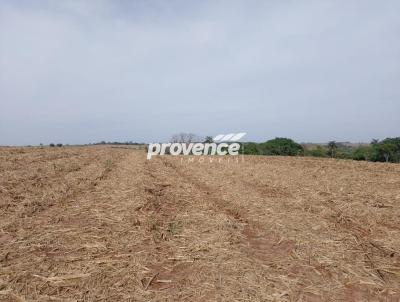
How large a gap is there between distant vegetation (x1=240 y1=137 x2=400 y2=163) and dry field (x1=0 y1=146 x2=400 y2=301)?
127 feet

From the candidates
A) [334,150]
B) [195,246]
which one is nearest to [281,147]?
[334,150]

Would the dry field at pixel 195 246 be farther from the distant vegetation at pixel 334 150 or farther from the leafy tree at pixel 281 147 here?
the leafy tree at pixel 281 147

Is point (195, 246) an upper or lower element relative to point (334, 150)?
lower

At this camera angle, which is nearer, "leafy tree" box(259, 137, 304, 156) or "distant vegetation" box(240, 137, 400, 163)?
"distant vegetation" box(240, 137, 400, 163)

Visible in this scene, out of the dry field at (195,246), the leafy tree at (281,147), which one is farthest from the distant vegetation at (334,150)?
the dry field at (195,246)

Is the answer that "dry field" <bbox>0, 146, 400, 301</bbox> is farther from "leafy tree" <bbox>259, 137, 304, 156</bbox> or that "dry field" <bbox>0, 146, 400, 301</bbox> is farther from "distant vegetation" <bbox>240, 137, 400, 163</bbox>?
"leafy tree" <bbox>259, 137, 304, 156</bbox>

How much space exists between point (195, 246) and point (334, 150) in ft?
198

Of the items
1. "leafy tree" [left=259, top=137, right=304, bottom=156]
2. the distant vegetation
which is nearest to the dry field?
the distant vegetation

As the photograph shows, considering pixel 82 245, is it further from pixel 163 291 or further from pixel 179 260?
pixel 163 291

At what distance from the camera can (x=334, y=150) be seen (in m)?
60.0

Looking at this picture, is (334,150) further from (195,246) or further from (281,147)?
(195,246)

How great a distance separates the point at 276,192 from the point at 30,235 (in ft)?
24.3

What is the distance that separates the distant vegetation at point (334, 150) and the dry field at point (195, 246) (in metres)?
38.7

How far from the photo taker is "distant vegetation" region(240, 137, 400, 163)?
48812 mm
